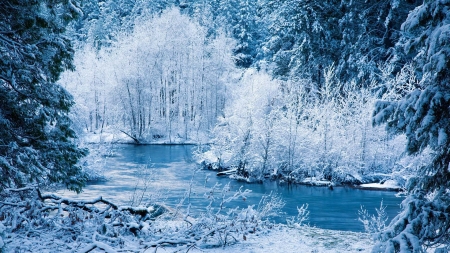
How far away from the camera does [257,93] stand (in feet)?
94.3

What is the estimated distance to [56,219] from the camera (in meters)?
6.64

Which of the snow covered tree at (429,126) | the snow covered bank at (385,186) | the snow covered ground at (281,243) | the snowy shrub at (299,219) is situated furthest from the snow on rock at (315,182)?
the snow covered tree at (429,126)

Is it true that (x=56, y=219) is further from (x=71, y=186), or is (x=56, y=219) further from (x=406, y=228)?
(x=406, y=228)

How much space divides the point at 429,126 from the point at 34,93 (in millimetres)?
5885

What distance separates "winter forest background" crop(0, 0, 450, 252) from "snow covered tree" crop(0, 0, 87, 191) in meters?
0.02

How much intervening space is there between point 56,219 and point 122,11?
53565mm

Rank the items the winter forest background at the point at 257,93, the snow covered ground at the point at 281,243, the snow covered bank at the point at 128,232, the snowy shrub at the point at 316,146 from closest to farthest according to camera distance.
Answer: the winter forest background at the point at 257,93 < the snow covered ground at the point at 281,243 < the snow covered bank at the point at 128,232 < the snowy shrub at the point at 316,146

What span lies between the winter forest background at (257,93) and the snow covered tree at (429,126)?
0.04ft

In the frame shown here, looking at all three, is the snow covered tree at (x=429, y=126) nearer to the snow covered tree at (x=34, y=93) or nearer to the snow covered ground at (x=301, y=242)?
the snow covered ground at (x=301, y=242)

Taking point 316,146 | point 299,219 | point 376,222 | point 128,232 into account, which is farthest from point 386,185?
point 128,232

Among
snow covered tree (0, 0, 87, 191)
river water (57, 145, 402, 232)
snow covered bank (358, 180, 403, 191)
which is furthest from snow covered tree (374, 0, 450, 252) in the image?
snow covered bank (358, 180, 403, 191)

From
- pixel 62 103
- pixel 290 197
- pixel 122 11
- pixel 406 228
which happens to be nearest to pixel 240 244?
pixel 406 228

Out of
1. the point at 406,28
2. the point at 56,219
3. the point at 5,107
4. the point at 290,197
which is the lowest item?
the point at 290,197

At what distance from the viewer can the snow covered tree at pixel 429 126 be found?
4.00 meters
